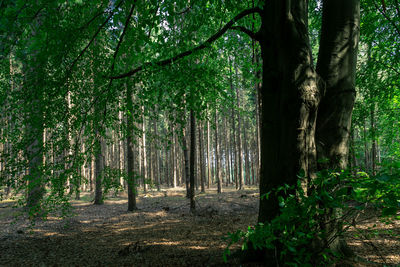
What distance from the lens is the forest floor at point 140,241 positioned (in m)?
4.55

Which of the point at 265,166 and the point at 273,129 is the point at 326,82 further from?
the point at 265,166

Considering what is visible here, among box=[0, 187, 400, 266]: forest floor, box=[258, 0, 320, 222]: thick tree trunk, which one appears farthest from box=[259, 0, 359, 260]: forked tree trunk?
box=[0, 187, 400, 266]: forest floor

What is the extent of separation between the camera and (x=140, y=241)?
634cm

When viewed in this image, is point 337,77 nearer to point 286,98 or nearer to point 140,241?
point 286,98

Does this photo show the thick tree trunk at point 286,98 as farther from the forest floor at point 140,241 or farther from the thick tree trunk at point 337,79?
the forest floor at point 140,241

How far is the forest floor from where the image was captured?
4.55 meters

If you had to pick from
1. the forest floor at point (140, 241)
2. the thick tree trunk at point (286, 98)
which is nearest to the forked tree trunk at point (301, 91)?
the thick tree trunk at point (286, 98)

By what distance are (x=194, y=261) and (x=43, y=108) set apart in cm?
401

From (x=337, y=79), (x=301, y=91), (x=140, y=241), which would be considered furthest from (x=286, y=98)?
(x=140, y=241)

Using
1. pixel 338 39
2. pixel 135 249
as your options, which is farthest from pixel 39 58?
pixel 338 39

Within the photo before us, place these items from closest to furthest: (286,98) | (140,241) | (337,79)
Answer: (286,98)
(337,79)
(140,241)

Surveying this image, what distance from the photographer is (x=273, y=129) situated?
3443 mm

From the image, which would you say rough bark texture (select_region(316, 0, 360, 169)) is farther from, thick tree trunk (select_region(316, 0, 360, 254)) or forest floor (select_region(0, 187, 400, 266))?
forest floor (select_region(0, 187, 400, 266))

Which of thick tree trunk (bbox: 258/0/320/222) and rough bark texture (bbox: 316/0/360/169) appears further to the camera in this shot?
rough bark texture (bbox: 316/0/360/169)
